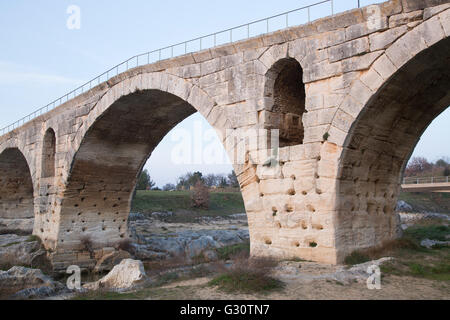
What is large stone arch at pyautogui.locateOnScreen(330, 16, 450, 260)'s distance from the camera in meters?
6.41

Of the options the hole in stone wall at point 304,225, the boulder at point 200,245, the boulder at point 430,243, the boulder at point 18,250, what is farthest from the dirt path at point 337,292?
the boulder at point 18,250

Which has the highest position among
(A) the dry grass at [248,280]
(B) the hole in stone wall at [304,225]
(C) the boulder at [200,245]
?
(B) the hole in stone wall at [304,225]

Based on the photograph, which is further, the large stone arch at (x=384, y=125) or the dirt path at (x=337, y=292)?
the large stone arch at (x=384, y=125)

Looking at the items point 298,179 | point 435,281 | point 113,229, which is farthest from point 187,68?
point 113,229

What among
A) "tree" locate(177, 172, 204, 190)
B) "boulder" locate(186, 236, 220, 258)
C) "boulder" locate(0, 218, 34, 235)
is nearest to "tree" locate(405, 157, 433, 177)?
"tree" locate(177, 172, 204, 190)

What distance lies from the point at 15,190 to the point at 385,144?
19.7 meters

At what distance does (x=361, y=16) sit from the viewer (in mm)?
6883

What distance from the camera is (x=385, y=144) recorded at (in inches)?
306

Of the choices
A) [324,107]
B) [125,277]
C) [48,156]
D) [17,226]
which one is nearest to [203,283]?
[125,277]

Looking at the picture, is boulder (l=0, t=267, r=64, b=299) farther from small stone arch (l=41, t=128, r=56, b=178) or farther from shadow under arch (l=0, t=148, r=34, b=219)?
shadow under arch (l=0, t=148, r=34, b=219)

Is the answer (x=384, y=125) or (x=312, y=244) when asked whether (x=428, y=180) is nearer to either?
(x=384, y=125)

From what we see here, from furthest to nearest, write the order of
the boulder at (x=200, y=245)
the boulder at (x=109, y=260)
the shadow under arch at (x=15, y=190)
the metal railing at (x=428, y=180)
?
1. the metal railing at (x=428, y=180)
2. the shadow under arch at (x=15, y=190)
3. the boulder at (x=200, y=245)
4. the boulder at (x=109, y=260)

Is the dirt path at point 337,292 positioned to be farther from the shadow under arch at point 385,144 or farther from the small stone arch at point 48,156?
the small stone arch at point 48,156

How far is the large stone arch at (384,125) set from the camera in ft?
21.0
